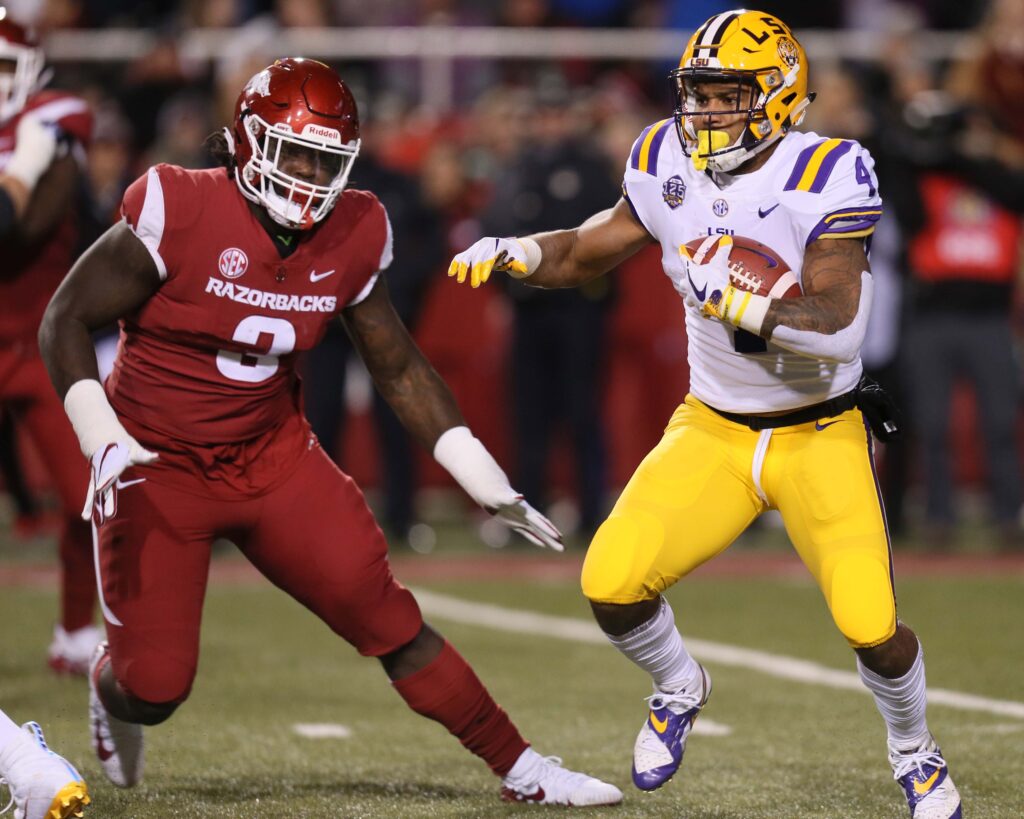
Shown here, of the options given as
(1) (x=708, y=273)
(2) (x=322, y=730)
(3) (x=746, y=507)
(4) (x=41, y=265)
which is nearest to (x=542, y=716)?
(2) (x=322, y=730)

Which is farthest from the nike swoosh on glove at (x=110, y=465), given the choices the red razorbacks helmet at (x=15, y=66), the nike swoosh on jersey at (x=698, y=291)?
the red razorbacks helmet at (x=15, y=66)

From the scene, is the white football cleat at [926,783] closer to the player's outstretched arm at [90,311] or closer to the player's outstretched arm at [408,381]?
the player's outstretched arm at [408,381]

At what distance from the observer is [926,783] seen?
400 cm

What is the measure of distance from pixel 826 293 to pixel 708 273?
0.92 ft

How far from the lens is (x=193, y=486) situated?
4207 mm

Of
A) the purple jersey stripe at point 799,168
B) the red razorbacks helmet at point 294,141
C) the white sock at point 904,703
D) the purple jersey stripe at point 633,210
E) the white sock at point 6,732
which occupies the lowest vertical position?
the white sock at point 904,703

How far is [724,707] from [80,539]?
2117mm

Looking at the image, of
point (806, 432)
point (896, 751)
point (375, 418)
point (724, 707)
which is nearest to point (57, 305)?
point (806, 432)

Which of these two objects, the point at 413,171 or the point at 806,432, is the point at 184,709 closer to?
the point at 806,432

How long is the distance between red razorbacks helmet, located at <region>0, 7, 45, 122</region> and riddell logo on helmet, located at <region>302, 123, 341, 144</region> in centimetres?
212

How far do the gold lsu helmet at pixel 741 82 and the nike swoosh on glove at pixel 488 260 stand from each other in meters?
0.47

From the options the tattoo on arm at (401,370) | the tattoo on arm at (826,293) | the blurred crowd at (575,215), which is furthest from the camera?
the blurred crowd at (575,215)

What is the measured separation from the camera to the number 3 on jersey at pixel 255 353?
418 cm

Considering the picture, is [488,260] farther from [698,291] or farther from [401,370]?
[698,291]
